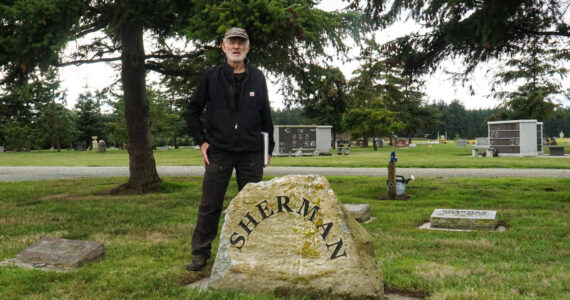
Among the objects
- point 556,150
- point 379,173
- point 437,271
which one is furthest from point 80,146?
point 437,271

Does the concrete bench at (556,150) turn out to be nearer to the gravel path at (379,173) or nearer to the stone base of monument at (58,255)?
the gravel path at (379,173)

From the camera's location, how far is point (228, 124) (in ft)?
12.6

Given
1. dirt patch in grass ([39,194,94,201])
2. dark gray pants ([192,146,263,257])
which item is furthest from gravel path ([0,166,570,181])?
dark gray pants ([192,146,263,257])

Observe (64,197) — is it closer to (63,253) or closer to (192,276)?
(63,253)

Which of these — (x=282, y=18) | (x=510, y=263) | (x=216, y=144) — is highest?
(x=282, y=18)

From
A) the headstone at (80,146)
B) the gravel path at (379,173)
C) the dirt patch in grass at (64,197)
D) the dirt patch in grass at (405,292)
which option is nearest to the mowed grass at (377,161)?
the gravel path at (379,173)

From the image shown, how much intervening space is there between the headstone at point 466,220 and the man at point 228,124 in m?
3.60

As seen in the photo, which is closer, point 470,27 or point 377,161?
point 470,27

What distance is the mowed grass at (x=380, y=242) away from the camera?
11.9ft

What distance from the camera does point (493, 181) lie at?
38.5 ft

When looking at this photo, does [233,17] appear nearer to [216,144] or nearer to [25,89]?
[216,144]

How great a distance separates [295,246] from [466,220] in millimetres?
4006

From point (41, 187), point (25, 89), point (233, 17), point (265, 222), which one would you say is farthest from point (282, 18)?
point (41, 187)

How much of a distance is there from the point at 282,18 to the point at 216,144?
12.9 ft
